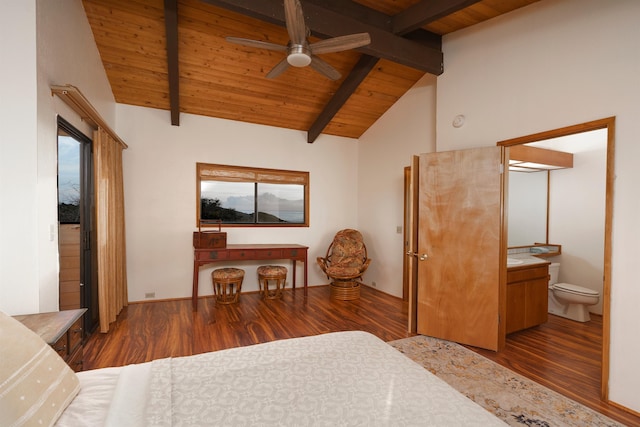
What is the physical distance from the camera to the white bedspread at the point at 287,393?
3.30ft

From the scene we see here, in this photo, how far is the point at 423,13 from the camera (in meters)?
2.94

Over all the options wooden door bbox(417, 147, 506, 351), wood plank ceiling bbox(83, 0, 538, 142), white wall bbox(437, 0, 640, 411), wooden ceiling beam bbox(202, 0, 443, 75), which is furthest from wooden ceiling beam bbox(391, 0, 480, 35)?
wooden door bbox(417, 147, 506, 351)

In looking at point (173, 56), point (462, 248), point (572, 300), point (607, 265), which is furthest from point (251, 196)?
point (572, 300)

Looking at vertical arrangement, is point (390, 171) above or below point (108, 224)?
above

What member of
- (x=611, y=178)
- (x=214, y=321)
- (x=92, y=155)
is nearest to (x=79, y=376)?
(x=214, y=321)

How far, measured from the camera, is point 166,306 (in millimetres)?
4141

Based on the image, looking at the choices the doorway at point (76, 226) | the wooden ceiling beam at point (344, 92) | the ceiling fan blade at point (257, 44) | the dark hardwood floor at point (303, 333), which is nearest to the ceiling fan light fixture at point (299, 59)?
the ceiling fan blade at point (257, 44)

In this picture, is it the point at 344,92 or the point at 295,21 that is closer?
the point at 295,21

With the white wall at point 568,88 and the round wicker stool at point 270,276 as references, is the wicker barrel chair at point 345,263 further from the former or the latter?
the white wall at point 568,88

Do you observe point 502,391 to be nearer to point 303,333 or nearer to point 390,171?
point 303,333

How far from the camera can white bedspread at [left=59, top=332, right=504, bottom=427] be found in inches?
39.6

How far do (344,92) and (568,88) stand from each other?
2.48m

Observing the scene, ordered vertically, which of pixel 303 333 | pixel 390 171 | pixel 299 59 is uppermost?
pixel 299 59

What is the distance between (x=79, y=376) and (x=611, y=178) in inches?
136
